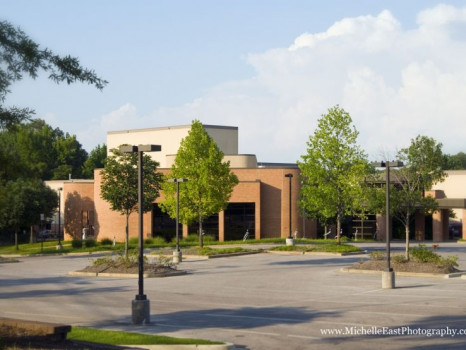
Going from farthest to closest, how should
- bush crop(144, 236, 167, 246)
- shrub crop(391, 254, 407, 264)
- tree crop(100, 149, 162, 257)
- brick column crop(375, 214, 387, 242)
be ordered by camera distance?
brick column crop(375, 214, 387, 242) < bush crop(144, 236, 167, 246) < tree crop(100, 149, 162, 257) < shrub crop(391, 254, 407, 264)

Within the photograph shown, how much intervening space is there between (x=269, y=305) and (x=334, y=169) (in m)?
28.1

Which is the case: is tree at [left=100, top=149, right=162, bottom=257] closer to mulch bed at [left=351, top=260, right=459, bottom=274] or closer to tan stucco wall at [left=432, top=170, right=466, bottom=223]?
mulch bed at [left=351, top=260, right=459, bottom=274]

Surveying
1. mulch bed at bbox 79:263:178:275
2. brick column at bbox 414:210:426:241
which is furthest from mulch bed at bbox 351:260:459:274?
brick column at bbox 414:210:426:241

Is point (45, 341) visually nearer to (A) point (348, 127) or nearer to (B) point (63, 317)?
(B) point (63, 317)

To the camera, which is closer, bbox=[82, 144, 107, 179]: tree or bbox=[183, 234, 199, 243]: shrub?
bbox=[183, 234, 199, 243]: shrub

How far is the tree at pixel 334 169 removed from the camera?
51.7 metres

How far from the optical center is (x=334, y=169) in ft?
172

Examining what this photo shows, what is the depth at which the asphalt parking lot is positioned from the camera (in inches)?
725

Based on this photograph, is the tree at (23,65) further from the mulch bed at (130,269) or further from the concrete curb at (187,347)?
the mulch bed at (130,269)

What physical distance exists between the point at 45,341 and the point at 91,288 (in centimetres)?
1609

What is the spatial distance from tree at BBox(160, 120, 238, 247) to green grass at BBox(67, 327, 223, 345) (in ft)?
111

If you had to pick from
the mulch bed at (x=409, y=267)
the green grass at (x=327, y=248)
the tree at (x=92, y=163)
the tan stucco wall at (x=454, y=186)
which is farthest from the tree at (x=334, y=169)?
the tree at (x=92, y=163)

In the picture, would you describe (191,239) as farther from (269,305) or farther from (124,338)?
(124,338)

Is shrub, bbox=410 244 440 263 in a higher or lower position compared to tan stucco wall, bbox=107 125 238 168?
lower
